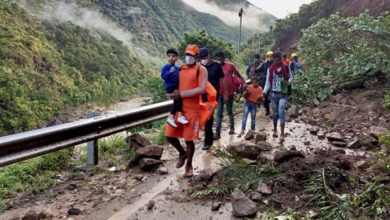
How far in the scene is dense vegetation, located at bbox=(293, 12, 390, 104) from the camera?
7.23 m

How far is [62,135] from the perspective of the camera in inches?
148

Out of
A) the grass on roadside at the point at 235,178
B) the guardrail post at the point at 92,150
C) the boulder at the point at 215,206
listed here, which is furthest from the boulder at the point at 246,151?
the guardrail post at the point at 92,150

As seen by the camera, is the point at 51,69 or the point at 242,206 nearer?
the point at 242,206

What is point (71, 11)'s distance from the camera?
187 feet

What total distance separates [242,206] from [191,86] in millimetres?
1779

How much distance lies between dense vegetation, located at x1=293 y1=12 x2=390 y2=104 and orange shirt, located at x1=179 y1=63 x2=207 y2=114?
4055 mm

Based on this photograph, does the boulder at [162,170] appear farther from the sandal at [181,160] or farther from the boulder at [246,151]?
the boulder at [246,151]

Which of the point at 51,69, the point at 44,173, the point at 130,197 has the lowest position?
the point at 130,197

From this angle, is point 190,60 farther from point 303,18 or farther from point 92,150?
point 303,18

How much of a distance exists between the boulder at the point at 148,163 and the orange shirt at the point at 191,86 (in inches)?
34.6

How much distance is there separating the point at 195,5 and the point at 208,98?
137 m

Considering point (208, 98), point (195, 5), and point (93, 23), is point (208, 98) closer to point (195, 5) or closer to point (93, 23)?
point (93, 23)

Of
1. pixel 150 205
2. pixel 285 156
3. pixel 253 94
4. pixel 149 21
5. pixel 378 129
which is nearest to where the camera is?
pixel 150 205

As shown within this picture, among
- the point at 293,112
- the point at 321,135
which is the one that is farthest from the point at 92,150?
the point at 293,112
